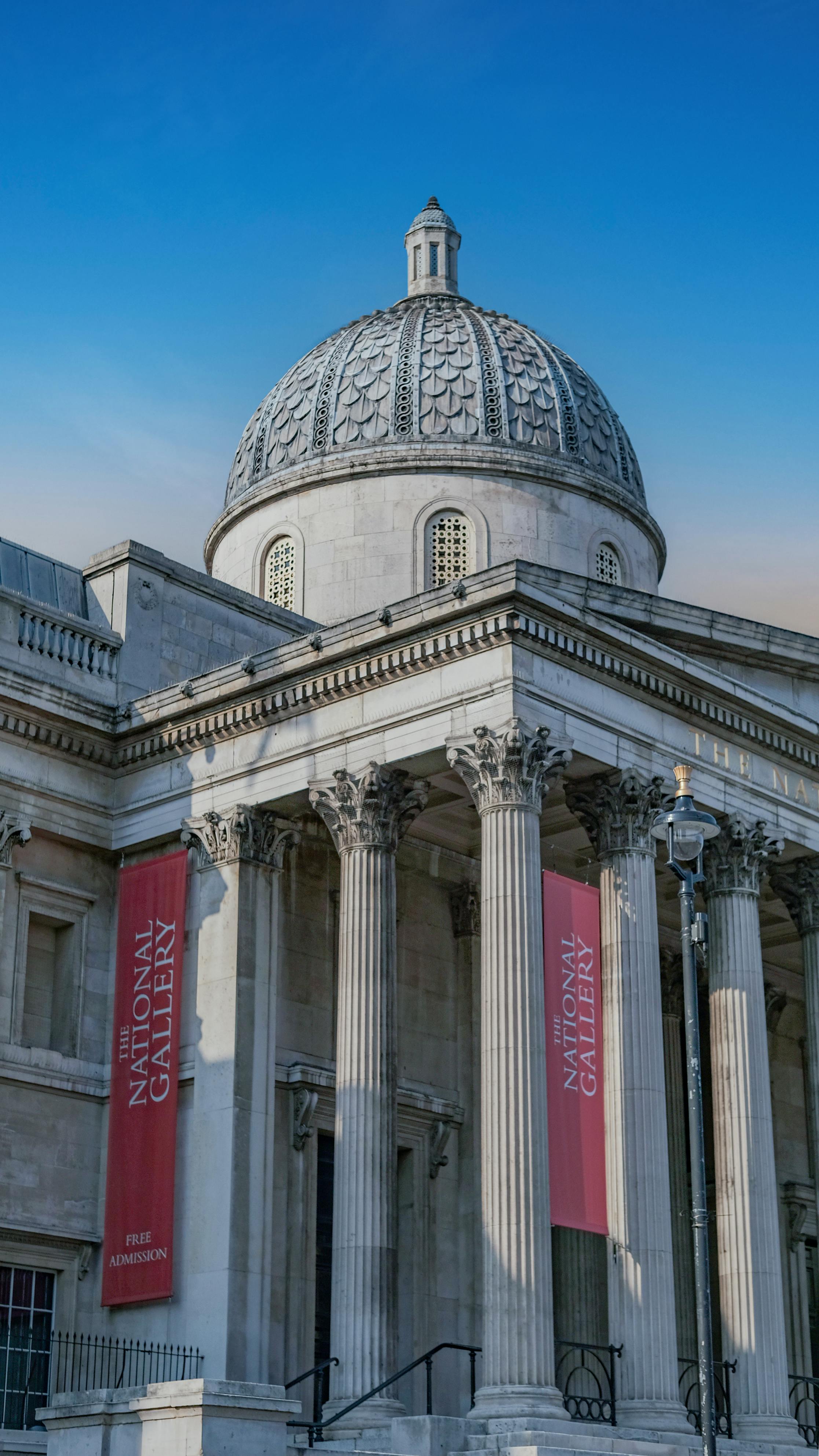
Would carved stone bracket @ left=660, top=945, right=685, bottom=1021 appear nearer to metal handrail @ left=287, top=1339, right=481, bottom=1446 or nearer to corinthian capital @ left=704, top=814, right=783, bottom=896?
corinthian capital @ left=704, top=814, right=783, bottom=896

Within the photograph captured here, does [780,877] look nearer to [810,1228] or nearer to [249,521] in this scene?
[810,1228]

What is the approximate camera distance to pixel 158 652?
32312mm

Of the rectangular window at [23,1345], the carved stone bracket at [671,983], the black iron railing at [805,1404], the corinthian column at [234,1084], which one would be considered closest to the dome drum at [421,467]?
the carved stone bracket at [671,983]

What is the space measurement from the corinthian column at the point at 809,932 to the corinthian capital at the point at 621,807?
14.8 feet

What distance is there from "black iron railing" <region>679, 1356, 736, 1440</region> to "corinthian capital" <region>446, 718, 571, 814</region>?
7579 millimetres

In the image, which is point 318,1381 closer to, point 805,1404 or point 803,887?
point 805,1404

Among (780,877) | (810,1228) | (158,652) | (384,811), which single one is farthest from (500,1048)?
(810,1228)

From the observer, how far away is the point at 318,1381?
28672 mm

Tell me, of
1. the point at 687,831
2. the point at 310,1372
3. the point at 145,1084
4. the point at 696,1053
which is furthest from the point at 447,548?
the point at 696,1053

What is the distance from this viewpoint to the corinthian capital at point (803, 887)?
104ft

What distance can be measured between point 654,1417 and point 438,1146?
7088 millimetres

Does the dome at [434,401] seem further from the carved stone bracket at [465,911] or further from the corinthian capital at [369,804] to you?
the corinthian capital at [369,804]

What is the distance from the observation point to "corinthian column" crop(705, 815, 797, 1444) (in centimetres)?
2716

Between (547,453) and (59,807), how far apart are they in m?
13.4
